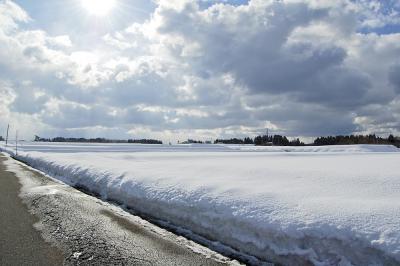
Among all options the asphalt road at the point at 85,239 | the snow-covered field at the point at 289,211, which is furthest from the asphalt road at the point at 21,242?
the snow-covered field at the point at 289,211

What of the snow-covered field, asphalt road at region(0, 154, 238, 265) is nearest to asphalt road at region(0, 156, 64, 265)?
asphalt road at region(0, 154, 238, 265)

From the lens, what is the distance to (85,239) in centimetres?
661

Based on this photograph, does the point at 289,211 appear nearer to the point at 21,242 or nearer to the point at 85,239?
the point at 85,239

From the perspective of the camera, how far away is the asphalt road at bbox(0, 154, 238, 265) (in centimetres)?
562

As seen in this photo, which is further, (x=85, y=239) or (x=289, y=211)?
(x=85, y=239)

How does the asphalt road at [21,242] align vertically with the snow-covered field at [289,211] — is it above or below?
below

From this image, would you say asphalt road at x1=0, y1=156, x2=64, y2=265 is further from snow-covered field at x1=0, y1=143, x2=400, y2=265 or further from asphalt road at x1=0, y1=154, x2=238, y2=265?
snow-covered field at x1=0, y1=143, x2=400, y2=265

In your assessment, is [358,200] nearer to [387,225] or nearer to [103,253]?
[387,225]

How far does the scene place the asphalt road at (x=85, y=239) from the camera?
562 centimetres

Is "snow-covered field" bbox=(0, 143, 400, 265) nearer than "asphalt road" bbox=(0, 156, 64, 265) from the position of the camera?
Yes

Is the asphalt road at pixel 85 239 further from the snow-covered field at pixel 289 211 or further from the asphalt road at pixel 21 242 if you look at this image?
the snow-covered field at pixel 289 211

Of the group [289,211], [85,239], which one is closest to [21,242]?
[85,239]

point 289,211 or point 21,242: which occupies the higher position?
point 289,211

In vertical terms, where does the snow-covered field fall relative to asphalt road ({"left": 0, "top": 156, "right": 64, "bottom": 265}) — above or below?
above
